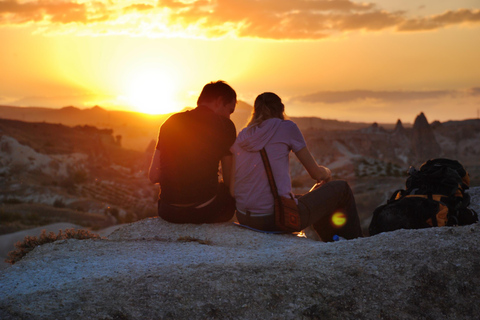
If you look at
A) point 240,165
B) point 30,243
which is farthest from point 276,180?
point 30,243

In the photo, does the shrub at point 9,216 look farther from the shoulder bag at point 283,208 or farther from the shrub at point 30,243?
the shoulder bag at point 283,208

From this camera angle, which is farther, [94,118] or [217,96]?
[94,118]

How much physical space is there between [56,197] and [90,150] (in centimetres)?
2090

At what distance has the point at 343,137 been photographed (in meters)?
50.0

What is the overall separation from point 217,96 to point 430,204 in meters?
2.37

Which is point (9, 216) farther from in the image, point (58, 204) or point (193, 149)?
point (193, 149)

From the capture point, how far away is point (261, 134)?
4.72m

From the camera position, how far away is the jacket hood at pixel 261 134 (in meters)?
4.71

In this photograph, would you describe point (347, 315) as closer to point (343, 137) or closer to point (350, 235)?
point (350, 235)

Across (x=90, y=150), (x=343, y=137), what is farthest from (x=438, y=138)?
(x=90, y=150)

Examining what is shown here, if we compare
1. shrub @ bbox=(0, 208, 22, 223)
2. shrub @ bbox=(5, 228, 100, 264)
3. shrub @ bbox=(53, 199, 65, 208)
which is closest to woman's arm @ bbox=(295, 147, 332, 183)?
shrub @ bbox=(5, 228, 100, 264)

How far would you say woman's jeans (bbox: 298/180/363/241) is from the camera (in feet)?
16.2

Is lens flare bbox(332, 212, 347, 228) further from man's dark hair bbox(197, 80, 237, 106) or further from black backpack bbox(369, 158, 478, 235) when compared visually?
man's dark hair bbox(197, 80, 237, 106)

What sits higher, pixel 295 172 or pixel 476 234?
pixel 476 234
